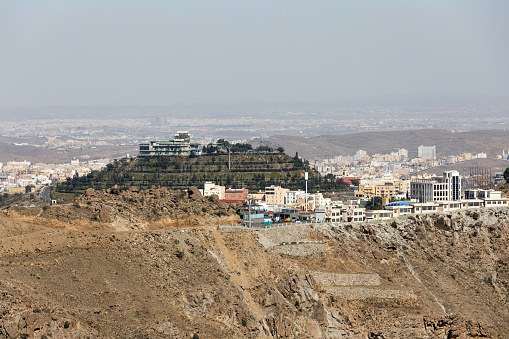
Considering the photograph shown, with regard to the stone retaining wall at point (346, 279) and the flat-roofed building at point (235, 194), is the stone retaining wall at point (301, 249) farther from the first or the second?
the flat-roofed building at point (235, 194)

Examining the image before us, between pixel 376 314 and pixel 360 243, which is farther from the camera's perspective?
pixel 360 243

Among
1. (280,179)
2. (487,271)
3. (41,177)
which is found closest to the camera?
(487,271)

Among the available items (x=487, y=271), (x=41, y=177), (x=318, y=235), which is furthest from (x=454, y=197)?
(x=41, y=177)

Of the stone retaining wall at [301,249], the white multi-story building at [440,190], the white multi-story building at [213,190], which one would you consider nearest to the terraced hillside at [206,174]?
the white multi-story building at [213,190]

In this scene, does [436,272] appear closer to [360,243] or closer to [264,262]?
[360,243]

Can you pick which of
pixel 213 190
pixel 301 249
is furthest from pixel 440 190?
pixel 213 190

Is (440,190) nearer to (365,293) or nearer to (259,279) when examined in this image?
(365,293)

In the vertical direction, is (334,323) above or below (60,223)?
below
